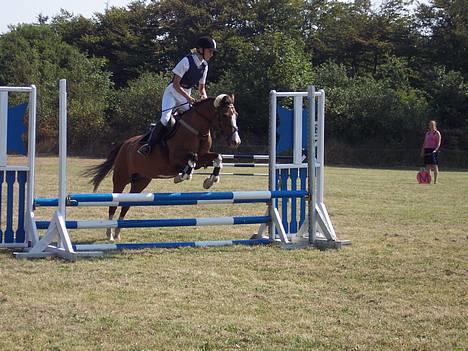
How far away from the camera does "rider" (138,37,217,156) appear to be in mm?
8453

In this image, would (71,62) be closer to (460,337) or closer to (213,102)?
(213,102)

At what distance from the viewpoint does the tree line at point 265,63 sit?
114ft

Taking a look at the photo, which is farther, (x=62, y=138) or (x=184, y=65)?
(x=184, y=65)

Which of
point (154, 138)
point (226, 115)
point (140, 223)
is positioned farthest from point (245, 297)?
point (154, 138)

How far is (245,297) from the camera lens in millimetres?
5727

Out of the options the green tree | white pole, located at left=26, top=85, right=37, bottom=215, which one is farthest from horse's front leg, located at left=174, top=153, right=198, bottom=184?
the green tree

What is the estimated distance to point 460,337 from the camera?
4.61 metres

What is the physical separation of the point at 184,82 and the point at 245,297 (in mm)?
3625

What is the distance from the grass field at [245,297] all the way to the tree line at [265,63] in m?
25.8

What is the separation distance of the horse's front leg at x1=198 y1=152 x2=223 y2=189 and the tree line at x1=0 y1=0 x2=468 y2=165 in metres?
25.6

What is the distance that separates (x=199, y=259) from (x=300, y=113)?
2.45 meters

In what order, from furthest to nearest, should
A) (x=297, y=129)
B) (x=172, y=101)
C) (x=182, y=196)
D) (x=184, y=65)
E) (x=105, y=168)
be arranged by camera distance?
1. (x=105, y=168)
2. (x=297, y=129)
3. (x=172, y=101)
4. (x=184, y=65)
5. (x=182, y=196)

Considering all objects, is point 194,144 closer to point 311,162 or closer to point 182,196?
point 182,196

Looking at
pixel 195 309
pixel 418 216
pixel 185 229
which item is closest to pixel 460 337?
pixel 195 309
